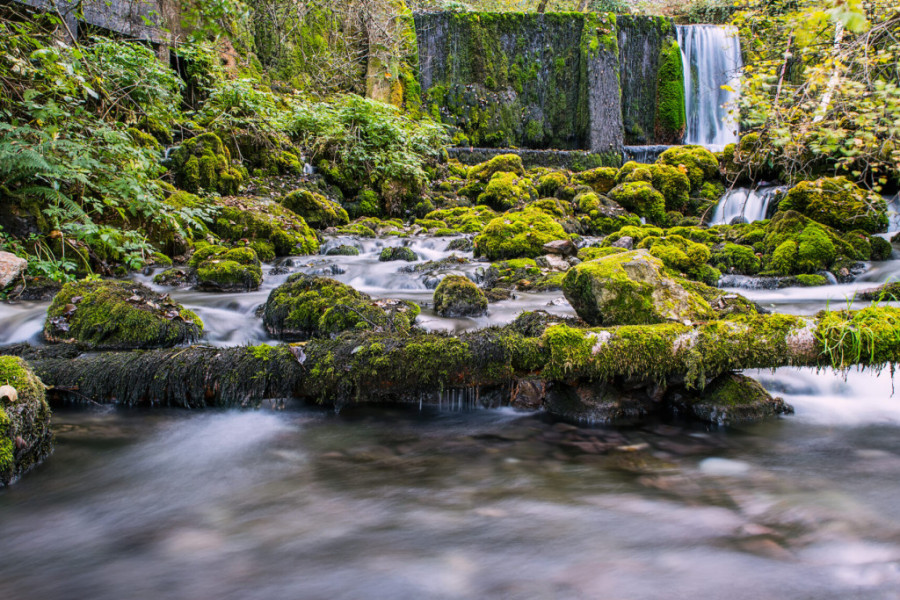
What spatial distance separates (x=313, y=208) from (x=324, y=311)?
8024mm

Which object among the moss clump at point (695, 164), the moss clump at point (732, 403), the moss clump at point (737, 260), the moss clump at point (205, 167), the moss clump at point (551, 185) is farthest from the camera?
the moss clump at point (551, 185)

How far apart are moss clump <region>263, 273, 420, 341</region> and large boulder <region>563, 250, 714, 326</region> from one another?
168 centimetres

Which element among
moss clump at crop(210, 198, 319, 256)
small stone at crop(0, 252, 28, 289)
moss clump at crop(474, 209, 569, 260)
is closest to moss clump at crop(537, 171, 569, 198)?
moss clump at crop(474, 209, 569, 260)

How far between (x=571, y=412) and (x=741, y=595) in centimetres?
172

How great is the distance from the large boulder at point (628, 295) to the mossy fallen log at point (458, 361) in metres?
0.66

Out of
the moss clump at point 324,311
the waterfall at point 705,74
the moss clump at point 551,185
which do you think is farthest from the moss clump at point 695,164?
the moss clump at point 324,311

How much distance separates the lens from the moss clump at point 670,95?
23391mm

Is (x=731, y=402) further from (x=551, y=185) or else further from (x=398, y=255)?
(x=551, y=185)

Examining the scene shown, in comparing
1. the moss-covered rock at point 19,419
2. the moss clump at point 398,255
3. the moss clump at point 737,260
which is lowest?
the moss-covered rock at point 19,419

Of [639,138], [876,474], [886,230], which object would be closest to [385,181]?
[886,230]

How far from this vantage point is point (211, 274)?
24.5 ft

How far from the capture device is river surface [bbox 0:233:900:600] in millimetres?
2137

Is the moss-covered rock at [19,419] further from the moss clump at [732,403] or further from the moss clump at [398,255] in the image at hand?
the moss clump at [398,255]

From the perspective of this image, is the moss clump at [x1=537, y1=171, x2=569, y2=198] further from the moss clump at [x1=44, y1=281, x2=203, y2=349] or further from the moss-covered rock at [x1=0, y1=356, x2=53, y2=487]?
the moss-covered rock at [x1=0, y1=356, x2=53, y2=487]
